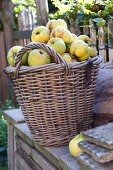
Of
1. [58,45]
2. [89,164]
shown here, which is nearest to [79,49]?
[58,45]

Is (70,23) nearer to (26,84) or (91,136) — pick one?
(26,84)

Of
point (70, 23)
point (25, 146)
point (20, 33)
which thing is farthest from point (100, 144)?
point (20, 33)

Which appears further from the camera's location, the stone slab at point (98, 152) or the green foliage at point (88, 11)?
the green foliage at point (88, 11)

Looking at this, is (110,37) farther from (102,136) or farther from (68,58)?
(102,136)

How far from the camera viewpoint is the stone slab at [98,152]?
124cm

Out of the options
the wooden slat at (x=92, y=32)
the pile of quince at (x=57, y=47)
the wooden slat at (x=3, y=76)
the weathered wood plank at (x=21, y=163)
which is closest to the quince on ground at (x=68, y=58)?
the pile of quince at (x=57, y=47)

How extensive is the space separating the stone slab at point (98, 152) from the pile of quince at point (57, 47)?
1.35ft

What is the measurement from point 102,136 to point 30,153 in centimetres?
71

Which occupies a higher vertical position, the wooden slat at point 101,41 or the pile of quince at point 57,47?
the pile of quince at point 57,47

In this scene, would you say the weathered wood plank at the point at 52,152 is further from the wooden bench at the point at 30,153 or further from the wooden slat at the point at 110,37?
the wooden slat at the point at 110,37

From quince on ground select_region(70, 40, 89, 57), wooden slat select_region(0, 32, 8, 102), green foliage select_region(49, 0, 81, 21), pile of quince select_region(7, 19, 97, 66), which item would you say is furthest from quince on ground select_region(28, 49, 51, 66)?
wooden slat select_region(0, 32, 8, 102)

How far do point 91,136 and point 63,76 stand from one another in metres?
0.30

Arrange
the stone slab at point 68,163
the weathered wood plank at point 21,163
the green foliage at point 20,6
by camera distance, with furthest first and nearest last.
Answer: the green foliage at point 20,6 < the weathered wood plank at point 21,163 < the stone slab at point 68,163

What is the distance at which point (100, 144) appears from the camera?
1.30 m
